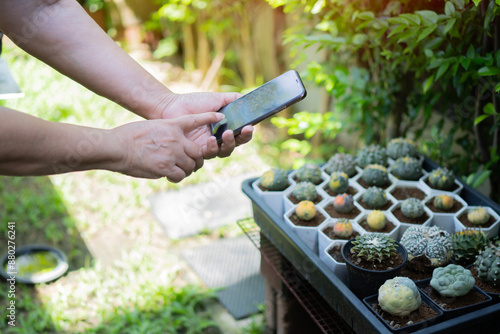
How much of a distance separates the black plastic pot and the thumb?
611 millimetres

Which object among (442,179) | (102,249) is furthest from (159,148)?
(102,249)

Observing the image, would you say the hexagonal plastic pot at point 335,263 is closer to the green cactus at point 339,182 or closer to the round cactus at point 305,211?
the round cactus at point 305,211

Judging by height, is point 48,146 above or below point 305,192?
above

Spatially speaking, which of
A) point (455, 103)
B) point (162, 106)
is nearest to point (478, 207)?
point (455, 103)

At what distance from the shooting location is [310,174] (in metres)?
1.96

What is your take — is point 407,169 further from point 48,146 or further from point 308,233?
point 48,146

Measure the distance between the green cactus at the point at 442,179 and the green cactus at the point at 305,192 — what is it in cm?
47

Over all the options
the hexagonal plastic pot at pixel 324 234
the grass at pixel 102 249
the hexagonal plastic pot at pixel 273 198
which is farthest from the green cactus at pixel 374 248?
the grass at pixel 102 249

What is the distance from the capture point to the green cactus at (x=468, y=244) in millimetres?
1504

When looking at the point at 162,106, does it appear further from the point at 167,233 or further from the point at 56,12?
the point at 167,233

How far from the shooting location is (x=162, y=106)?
1.76m

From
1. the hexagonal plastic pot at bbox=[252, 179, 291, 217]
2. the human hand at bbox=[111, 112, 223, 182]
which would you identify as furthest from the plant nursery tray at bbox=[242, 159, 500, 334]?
the human hand at bbox=[111, 112, 223, 182]

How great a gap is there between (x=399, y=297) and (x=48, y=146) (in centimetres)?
98

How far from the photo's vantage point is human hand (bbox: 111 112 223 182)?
139 cm
